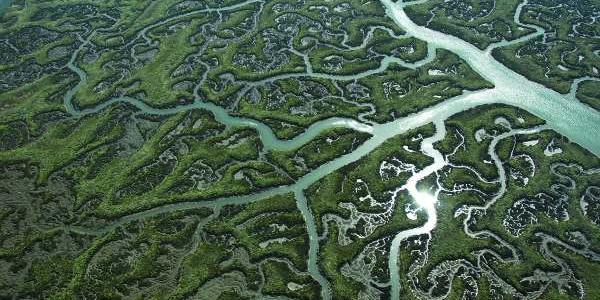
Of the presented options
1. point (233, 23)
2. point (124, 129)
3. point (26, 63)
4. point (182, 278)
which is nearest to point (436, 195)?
point (182, 278)

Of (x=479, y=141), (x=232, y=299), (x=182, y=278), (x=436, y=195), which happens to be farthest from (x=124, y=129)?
(x=479, y=141)

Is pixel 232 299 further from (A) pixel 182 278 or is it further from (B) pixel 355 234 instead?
(B) pixel 355 234

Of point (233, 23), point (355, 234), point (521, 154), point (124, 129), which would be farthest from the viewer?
point (233, 23)

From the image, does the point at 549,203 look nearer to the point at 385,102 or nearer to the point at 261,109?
the point at 385,102

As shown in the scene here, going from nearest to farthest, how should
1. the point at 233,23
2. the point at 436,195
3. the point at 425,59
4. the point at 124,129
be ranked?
the point at 436,195, the point at 124,129, the point at 425,59, the point at 233,23

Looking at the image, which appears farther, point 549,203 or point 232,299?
point 549,203

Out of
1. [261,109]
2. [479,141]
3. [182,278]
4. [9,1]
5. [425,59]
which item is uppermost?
[425,59]

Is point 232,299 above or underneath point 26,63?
underneath
